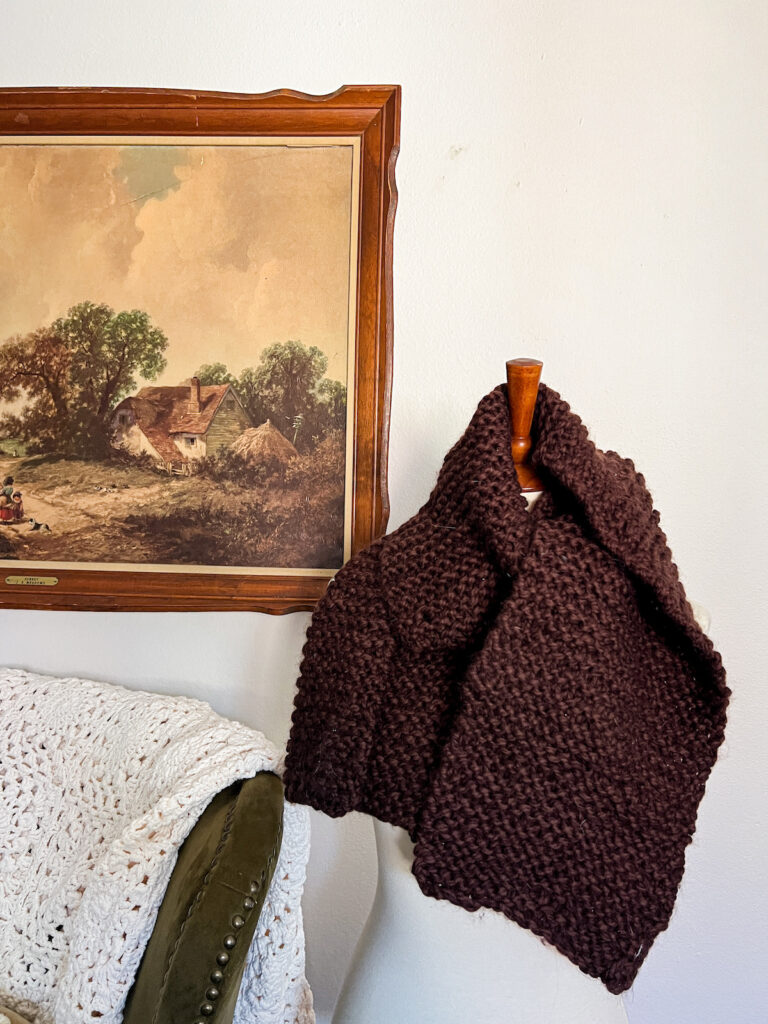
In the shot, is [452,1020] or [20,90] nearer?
[452,1020]

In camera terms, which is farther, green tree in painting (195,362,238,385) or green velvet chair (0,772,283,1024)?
green tree in painting (195,362,238,385)

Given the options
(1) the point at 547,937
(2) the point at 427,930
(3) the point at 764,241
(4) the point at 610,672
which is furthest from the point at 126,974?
(3) the point at 764,241

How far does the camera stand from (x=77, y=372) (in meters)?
1.17

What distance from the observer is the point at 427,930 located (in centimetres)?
68

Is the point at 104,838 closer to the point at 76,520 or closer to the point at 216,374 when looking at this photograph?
the point at 76,520

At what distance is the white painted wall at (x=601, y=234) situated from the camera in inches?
41.8

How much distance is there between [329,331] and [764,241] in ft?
2.19

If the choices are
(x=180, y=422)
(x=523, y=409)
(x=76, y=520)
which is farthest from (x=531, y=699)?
(x=76, y=520)

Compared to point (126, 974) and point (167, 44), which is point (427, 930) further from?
point (167, 44)

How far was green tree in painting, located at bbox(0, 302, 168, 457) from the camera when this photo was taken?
1.15 metres

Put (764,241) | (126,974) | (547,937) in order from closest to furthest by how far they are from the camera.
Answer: (547,937) < (126,974) < (764,241)

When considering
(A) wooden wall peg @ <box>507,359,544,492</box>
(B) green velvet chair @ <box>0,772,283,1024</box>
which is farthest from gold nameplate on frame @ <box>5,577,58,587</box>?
(A) wooden wall peg @ <box>507,359,544,492</box>

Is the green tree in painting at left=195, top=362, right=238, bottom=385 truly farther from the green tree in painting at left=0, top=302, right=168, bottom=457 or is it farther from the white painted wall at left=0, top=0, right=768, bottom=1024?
the white painted wall at left=0, top=0, right=768, bottom=1024

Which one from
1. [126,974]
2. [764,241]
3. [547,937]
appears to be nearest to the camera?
[547,937]
